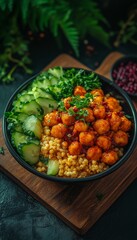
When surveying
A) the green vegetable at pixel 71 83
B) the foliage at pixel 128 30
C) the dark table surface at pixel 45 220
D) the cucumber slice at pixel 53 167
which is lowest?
the dark table surface at pixel 45 220

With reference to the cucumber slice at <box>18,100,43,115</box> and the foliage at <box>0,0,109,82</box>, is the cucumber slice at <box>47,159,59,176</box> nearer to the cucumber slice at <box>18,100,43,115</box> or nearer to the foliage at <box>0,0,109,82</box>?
the cucumber slice at <box>18,100,43,115</box>

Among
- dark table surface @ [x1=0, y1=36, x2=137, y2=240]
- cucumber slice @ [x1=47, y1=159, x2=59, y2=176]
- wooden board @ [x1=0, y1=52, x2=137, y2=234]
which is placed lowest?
dark table surface @ [x1=0, y1=36, x2=137, y2=240]

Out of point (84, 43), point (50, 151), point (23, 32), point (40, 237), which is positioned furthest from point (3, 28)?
point (40, 237)

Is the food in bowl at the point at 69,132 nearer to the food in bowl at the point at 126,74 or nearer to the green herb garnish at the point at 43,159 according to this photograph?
the green herb garnish at the point at 43,159

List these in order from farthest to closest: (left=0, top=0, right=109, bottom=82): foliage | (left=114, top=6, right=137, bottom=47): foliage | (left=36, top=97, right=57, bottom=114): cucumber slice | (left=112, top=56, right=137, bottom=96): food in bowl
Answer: (left=114, top=6, right=137, bottom=47): foliage
(left=0, top=0, right=109, bottom=82): foliage
(left=112, top=56, right=137, bottom=96): food in bowl
(left=36, top=97, right=57, bottom=114): cucumber slice

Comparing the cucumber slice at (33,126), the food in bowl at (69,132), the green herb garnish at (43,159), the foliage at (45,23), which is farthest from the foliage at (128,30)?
the green herb garnish at (43,159)

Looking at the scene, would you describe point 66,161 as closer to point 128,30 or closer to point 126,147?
point 126,147

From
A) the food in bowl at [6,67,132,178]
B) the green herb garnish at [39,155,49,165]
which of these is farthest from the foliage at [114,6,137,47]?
the green herb garnish at [39,155,49,165]
